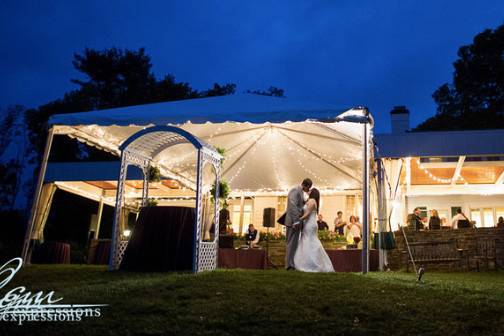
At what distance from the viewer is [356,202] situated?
62.8ft

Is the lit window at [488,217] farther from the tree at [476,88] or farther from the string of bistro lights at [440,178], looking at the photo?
the tree at [476,88]

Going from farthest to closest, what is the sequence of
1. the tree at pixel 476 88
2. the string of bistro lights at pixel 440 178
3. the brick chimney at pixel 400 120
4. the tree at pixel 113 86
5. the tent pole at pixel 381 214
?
1. the tree at pixel 113 86
2. the tree at pixel 476 88
3. the brick chimney at pixel 400 120
4. the string of bistro lights at pixel 440 178
5. the tent pole at pixel 381 214

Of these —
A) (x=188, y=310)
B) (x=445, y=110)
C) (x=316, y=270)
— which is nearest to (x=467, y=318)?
(x=188, y=310)

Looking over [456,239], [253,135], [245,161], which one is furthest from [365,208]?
[245,161]

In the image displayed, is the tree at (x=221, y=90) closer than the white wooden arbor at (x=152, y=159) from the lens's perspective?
No

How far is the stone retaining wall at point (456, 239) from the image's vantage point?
1134 cm

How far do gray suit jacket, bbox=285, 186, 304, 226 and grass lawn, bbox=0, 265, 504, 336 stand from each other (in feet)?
7.77

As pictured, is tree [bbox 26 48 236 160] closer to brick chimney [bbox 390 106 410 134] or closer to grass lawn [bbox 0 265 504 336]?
brick chimney [bbox 390 106 410 134]

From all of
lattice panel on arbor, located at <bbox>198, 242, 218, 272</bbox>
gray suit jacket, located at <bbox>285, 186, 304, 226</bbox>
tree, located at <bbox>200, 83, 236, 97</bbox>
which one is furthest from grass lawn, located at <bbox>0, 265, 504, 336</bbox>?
tree, located at <bbox>200, 83, 236, 97</bbox>

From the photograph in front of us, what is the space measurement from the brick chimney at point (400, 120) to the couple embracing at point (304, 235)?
1070cm

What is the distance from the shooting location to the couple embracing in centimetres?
910

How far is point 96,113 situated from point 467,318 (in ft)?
25.8

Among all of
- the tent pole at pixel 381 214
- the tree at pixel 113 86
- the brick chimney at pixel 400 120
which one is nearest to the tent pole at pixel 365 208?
the tent pole at pixel 381 214

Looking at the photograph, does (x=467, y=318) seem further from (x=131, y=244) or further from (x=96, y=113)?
(x=96, y=113)
